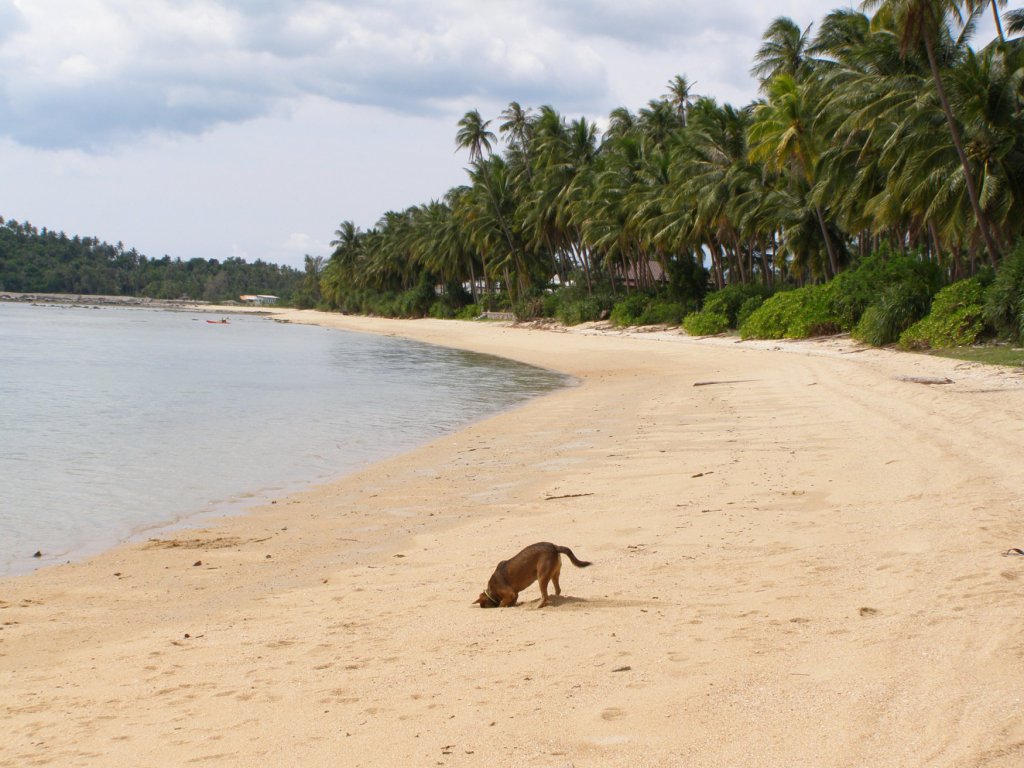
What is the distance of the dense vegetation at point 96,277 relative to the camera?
179 metres

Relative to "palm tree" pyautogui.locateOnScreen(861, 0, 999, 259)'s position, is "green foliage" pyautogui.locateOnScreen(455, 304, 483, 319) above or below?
below

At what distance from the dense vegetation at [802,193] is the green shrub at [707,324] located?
77 millimetres

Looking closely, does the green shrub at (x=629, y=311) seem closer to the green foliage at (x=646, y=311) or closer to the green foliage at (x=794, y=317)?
the green foliage at (x=646, y=311)

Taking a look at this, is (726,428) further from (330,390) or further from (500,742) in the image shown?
(330,390)

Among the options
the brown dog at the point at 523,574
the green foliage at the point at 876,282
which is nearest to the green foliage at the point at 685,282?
the green foliage at the point at 876,282

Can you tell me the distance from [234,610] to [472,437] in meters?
8.53

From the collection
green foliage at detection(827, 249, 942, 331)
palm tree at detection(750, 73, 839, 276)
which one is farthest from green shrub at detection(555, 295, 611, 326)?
green foliage at detection(827, 249, 942, 331)

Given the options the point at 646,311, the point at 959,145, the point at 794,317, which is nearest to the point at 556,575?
the point at 959,145

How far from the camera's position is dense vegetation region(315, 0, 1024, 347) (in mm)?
22938

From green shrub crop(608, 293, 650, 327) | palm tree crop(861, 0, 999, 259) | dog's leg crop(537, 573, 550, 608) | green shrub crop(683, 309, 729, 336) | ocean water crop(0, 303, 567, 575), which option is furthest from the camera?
green shrub crop(608, 293, 650, 327)

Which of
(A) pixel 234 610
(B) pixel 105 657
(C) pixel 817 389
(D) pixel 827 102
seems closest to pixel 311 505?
(A) pixel 234 610

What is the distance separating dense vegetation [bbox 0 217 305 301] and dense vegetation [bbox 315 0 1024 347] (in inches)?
4765

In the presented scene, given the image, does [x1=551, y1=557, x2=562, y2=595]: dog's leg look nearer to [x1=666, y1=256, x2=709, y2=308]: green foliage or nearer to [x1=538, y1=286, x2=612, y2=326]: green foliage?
[x1=666, y1=256, x2=709, y2=308]: green foliage

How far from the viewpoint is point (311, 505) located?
373 inches
